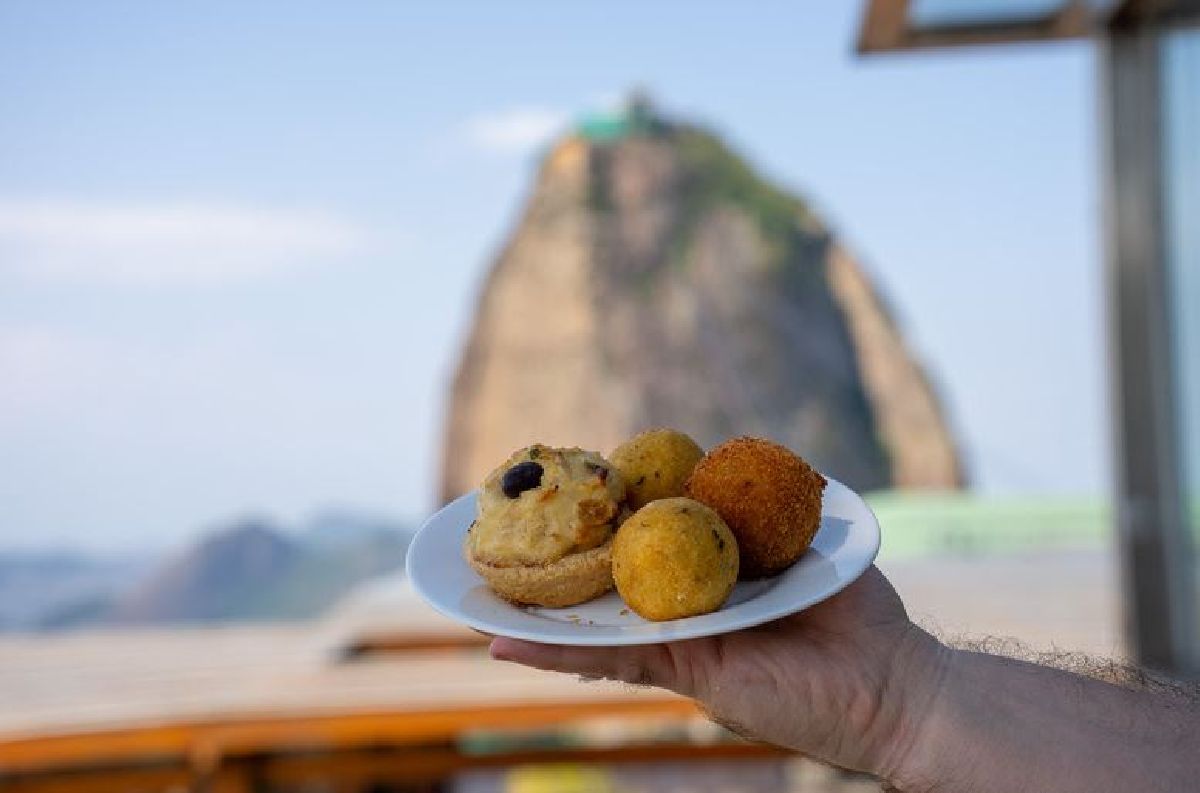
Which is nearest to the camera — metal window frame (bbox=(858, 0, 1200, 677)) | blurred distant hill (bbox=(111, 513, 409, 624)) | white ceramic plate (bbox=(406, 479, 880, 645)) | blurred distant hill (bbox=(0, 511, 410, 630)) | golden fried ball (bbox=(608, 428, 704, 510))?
white ceramic plate (bbox=(406, 479, 880, 645))

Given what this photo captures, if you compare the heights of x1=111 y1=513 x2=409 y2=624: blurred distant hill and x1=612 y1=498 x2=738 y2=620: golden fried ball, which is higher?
x1=612 y1=498 x2=738 y2=620: golden fried ball

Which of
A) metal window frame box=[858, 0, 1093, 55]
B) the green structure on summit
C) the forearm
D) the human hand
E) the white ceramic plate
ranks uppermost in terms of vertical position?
the green structure on summit

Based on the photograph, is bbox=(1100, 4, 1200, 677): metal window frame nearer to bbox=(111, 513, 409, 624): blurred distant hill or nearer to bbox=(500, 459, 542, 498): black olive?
bbox=(500, 459, 542, 498): black olive

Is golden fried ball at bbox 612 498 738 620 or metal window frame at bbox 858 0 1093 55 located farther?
metal window frame at bbox 858 0 1093 55

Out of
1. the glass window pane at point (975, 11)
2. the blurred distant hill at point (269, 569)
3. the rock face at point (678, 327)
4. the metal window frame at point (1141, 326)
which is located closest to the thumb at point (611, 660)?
the glass window pane at point (975, 11)

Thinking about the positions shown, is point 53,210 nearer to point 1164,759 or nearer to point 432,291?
point 432,291

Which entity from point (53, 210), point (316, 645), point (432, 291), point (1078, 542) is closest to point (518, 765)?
point (316, 645)

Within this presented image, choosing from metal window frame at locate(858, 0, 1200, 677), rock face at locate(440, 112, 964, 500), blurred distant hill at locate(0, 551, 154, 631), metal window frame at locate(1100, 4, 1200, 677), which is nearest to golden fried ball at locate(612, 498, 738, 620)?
metal window frame at locate(858, 0, 1200, 677)
